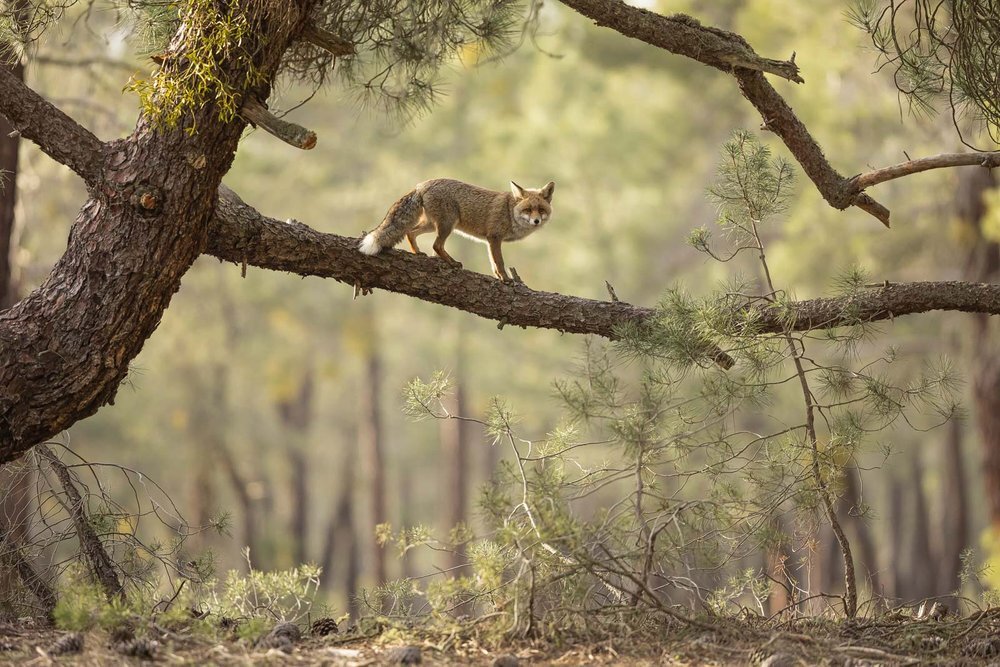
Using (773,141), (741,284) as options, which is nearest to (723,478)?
Answer: (741,284)

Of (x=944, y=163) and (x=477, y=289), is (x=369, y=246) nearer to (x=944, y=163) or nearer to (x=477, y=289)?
(x=477, y=289)

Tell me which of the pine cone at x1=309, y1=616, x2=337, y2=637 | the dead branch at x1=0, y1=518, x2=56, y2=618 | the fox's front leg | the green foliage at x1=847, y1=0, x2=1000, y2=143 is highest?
the green foliage at x1=847, y1=0, x2=1000, y2=143

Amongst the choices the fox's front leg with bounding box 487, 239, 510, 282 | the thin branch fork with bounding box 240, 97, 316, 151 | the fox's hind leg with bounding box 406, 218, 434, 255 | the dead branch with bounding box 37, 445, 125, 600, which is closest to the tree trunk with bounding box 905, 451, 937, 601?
the fox's front leg with bounding box 487, 239, 510, 282

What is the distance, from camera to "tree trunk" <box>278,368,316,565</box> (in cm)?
2269

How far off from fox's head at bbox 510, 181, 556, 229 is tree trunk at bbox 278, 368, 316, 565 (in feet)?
53.5

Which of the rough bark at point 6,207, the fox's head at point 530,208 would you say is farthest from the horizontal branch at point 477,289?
the rough bark at point 6,207

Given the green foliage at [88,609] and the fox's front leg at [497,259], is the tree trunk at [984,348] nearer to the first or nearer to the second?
the fox's front leg at [497,259]

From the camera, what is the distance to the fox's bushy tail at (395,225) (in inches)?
202

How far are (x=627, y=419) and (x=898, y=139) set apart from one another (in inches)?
420

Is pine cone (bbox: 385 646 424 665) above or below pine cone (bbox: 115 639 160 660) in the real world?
below

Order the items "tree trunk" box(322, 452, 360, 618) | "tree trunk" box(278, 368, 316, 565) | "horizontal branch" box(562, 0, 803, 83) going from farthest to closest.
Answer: "tree trunk" box(322, 452, 360, 618)
"tree trunk" box(278, 368, 316, 565)
"horizontal branch" box(562, 0, 803, 83)

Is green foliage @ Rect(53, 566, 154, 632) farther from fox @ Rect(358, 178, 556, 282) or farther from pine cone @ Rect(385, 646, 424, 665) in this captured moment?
fox @ Rect(358, 178, 556, 282)

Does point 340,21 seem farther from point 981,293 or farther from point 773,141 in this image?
point 773,141

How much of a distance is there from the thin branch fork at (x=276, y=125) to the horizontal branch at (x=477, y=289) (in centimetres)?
55
